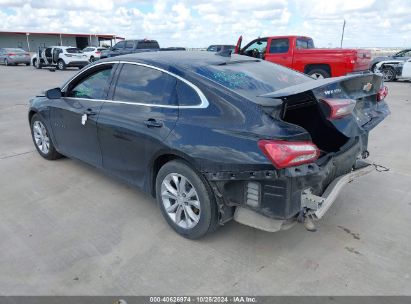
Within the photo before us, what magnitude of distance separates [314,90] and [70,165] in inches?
148

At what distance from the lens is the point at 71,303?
8.43 ft

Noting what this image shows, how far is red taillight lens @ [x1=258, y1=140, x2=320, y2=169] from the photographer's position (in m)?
2.60

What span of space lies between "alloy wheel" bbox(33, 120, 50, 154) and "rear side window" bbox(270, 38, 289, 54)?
31.4 feet

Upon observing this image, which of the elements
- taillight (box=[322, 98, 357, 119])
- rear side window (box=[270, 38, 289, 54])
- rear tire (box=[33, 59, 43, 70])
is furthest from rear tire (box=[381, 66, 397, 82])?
rear tire (box=[33, 59, 43, 70])

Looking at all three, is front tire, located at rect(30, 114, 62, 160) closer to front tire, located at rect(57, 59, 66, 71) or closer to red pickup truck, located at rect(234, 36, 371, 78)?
red pickup truck, located at rect(234, 36, 371, 78)

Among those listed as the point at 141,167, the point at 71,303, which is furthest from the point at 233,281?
the point at 141,167

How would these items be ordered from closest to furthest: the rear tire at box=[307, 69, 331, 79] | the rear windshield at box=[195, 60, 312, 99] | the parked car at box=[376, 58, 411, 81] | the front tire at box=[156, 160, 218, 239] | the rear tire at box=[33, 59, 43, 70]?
the front tire at box=[156, 160, 218, 239]
the rear windshield at box=[195, 60, 312, 99]
the rear tire at box=[307, 69, 331, 79]
the parked car at box=[376, 58, 411, 81]
the rear tire at box=[33, 59, 43, 70]

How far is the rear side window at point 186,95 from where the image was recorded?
123 inches

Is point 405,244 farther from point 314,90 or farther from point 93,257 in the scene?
point 93,257

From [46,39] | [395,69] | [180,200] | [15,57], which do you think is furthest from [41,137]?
[46,39]

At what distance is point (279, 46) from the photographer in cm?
1295

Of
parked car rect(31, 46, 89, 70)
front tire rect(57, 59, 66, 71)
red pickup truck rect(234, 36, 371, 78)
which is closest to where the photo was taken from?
red pickup truck rect(234, 36, 371, 78)

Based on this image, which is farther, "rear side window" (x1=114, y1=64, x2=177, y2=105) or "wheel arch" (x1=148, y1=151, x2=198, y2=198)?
"rear side window" (x1=114, y1=64, x2=177, y2=105)

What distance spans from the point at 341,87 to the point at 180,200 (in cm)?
170
